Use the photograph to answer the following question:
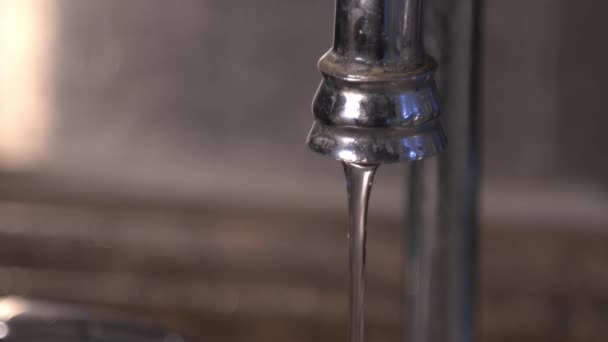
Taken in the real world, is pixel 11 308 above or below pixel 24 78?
below

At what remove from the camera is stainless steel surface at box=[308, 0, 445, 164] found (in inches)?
8.3

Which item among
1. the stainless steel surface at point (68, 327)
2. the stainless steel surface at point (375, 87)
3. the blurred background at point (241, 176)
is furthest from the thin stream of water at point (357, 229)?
the blurred background at point (241, 176)

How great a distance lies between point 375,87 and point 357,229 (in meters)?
0.04

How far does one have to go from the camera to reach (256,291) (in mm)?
787

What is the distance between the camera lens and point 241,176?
2.61 ft

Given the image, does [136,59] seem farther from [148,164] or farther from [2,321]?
[2,321]

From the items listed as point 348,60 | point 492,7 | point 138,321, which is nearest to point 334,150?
point 348,60

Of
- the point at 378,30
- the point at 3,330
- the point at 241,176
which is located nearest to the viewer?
the point at 378,30

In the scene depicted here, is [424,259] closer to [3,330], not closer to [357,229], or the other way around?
[357,229]

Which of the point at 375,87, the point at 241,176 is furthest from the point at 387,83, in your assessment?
the point at 241,176

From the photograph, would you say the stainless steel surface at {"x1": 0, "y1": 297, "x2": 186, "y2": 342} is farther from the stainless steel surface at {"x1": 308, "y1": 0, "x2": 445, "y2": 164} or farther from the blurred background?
the blurred background

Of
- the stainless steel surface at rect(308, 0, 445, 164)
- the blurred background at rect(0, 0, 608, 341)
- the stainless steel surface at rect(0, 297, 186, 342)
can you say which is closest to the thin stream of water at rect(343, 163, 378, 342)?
the stainless steel surface at rect(308, 0, 445, 164)

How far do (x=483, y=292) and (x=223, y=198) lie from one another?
249mm

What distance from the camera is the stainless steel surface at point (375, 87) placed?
211 mm
